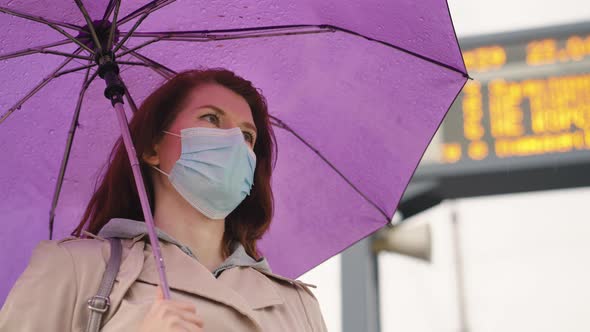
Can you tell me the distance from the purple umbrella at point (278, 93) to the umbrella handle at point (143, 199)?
0.18 meters

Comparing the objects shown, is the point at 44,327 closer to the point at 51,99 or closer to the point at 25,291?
the point at 25,291

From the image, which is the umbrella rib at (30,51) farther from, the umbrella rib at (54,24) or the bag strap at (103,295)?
the bag strap at (103,295)

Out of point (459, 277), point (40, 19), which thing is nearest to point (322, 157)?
point (40, 19)

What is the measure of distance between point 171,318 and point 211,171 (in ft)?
1.95

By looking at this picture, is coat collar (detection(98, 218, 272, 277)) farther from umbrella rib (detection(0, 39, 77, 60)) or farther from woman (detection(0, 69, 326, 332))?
umbrella rib (detection(0, 39, 77, 60))

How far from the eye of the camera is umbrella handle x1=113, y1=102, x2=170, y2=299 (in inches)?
97.7

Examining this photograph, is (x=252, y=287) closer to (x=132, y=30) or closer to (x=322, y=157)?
(x=322, y=157)

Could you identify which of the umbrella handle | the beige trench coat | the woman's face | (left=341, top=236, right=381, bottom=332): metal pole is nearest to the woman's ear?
the woman's face

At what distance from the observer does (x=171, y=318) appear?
7.36ft

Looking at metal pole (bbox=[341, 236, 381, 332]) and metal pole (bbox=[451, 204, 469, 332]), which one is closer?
metal pole (bbox=[341, 236, 381, 332])

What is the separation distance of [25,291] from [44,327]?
0.29ft

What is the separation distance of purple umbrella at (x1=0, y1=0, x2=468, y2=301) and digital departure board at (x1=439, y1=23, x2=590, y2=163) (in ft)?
14.0

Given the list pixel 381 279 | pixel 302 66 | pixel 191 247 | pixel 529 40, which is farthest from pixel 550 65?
pixel 191 247

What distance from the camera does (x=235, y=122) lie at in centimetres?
289
